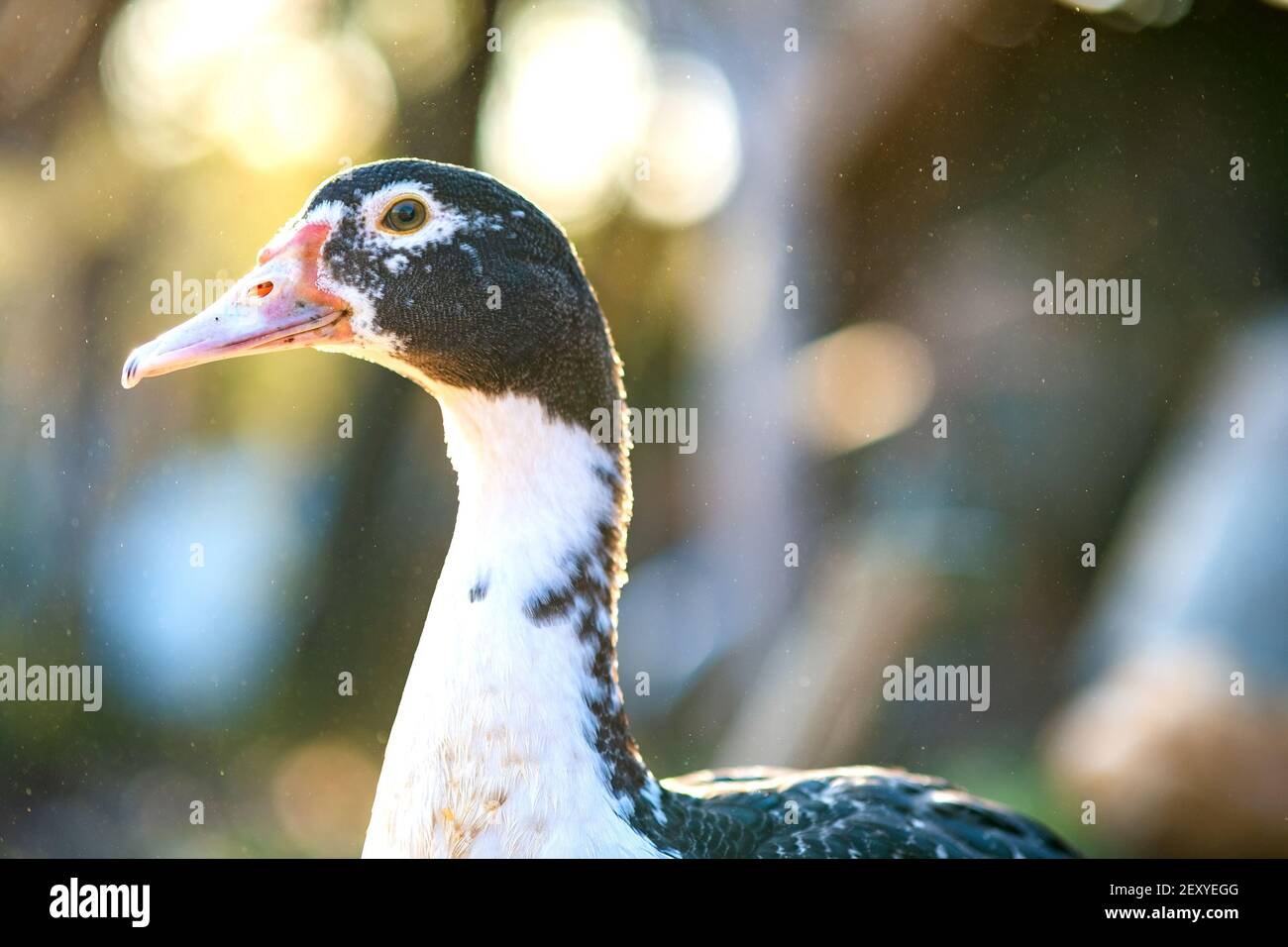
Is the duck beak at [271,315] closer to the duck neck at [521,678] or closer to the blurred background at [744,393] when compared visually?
the duck neck at [521,678]

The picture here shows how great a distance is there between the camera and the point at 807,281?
609 centimetres

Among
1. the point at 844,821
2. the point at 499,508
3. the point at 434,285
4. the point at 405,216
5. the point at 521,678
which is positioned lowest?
the point at 844,821

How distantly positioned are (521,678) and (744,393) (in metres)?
3.76

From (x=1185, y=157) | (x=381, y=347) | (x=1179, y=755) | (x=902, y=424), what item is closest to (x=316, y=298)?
(x=381, y=347)

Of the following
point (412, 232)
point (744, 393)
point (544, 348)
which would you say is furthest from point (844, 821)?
point (744, 393)

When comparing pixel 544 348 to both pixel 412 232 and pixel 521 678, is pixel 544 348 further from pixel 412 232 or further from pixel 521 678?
pixel 521 678

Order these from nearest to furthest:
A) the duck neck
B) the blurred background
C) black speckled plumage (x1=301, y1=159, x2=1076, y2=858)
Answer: the duck neck
black speckled plumage (x1=301, y1=159, x2=1076, y2=858)
the blurred background

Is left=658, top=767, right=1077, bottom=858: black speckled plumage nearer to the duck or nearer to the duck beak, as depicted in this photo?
the duck

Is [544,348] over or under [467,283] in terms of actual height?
under

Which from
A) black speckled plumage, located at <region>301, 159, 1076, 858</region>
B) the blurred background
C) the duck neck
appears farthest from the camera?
the blurred background

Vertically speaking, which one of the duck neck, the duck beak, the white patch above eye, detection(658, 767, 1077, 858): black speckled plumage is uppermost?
the white patch above eye

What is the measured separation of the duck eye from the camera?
2.44 metres

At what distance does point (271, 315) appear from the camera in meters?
2.40

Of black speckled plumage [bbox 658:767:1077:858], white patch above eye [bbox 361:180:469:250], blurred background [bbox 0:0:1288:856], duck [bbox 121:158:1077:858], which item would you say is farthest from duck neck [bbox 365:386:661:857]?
blurred background [bbox 0:0:1288:856]
